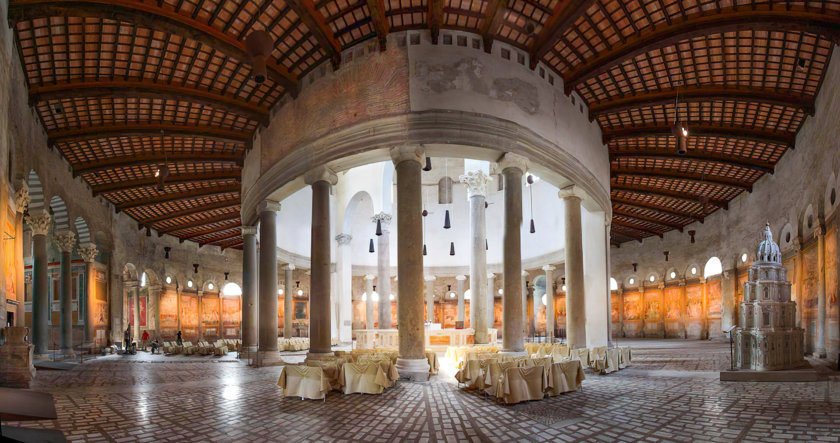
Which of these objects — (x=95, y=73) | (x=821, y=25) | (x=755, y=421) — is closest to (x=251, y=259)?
(x=95, y=73)

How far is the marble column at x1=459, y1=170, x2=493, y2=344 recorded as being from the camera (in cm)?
1877

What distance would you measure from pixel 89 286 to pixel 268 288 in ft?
39.5

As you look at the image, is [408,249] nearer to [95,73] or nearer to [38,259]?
[95,73]

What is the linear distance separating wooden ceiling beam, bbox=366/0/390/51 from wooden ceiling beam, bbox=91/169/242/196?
11.2m

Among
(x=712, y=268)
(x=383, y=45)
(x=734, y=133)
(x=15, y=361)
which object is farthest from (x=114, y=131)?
(x=712, y=268)

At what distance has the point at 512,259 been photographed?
45.3ft

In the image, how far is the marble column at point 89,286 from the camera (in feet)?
78.2

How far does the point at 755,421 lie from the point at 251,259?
17.6 meters

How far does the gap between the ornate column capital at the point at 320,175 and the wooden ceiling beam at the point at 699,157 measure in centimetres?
1162

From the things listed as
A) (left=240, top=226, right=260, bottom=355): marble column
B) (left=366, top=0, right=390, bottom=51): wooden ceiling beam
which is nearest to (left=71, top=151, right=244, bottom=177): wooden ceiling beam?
(left=240, top=226, right=260, bottom=355): marble column

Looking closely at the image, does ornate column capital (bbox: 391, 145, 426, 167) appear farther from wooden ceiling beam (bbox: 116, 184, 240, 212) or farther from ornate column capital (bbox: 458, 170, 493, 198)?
wooden ceiling beam (bbox: 116, 184, 240, 212)

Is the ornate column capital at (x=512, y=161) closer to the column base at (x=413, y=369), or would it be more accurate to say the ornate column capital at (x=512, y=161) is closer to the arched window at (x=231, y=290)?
the column base at (x=413, y=369)

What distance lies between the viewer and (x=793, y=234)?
744 inches

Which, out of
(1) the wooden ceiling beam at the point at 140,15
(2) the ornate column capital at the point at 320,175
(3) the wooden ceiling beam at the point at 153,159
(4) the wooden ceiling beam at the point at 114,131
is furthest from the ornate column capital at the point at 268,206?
(1) the wooden ceiling beam at the point at 140,15
